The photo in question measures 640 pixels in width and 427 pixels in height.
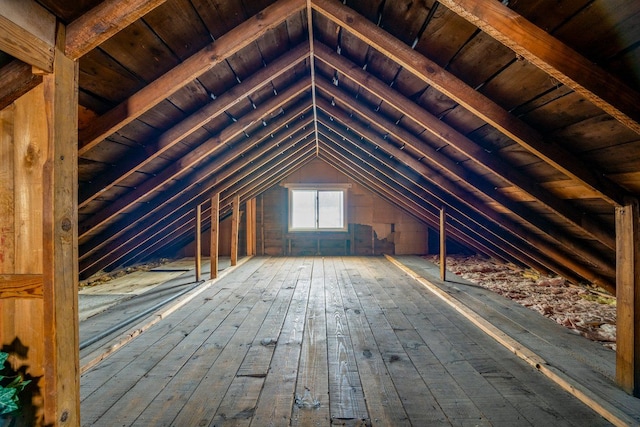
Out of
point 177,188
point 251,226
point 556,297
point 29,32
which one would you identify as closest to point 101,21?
point 29,32

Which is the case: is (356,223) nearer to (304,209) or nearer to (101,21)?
(304,209)

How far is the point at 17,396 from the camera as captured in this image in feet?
3.77

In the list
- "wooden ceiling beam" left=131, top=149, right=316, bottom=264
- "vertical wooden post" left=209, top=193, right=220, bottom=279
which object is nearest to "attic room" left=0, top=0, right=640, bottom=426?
"vertical wooden post" left=209, top=193, right=220, bottom=279

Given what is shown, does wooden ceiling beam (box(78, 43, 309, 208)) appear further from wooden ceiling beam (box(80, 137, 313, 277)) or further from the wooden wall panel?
the wooden wall panel

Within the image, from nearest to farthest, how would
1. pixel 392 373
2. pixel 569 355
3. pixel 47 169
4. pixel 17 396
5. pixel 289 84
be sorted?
pixel 47 169 < pixel 17 396 < pixel 392 373 < pixel 569 355 < pixel 289 84

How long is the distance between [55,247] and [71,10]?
796mm

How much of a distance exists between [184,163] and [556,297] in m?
4.29

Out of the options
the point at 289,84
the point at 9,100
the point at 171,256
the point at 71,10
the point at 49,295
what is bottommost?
the point at 171,256

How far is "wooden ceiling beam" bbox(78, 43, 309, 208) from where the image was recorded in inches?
91.4

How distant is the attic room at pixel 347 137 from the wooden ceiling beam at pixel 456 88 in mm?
11

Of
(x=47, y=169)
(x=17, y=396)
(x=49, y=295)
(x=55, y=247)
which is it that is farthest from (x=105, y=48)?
(x=17, y=396)

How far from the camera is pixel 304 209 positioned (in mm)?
7844

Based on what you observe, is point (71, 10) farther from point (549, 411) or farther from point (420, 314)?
point (420, 314)

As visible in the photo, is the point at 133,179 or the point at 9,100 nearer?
the point at 9,100
